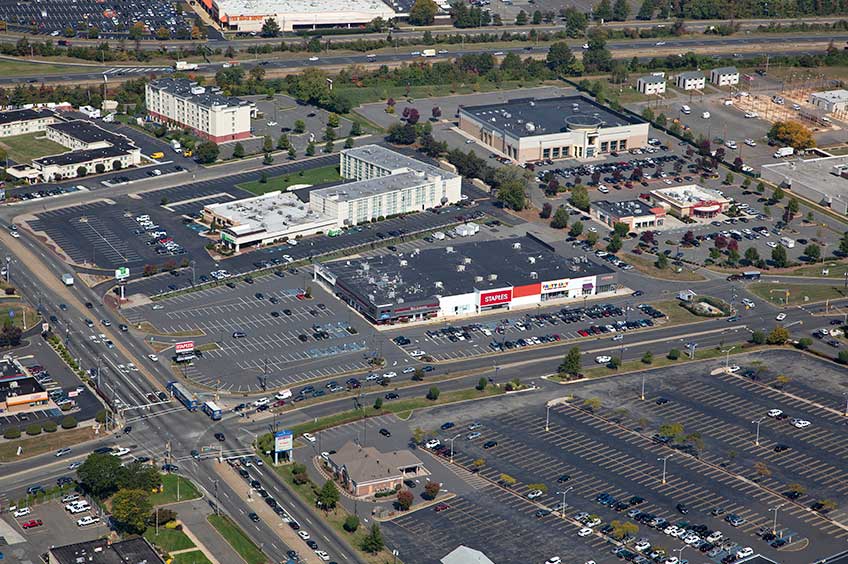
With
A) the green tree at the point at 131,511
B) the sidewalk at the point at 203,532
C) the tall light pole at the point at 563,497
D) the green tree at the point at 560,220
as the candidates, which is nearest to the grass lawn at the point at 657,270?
the green tree at the point at 560,220

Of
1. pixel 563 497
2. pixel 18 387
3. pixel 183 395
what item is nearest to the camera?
pixel 563 497

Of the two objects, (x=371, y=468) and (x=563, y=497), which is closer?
(x=563, y=497)

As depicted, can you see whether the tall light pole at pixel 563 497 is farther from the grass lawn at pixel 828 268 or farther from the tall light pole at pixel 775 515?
the grass lawn at pixel 828 268

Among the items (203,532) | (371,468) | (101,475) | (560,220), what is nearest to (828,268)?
(560,220)

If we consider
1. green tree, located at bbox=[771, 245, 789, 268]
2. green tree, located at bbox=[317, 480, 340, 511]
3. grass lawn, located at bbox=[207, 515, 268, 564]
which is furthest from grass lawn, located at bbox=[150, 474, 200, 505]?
green tree, located at bbox=[771, 245, 789, 268]

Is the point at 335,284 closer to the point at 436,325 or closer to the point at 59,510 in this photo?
the point at 436,325

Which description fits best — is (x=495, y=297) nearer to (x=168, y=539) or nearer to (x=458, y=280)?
(x=458, y=280)
